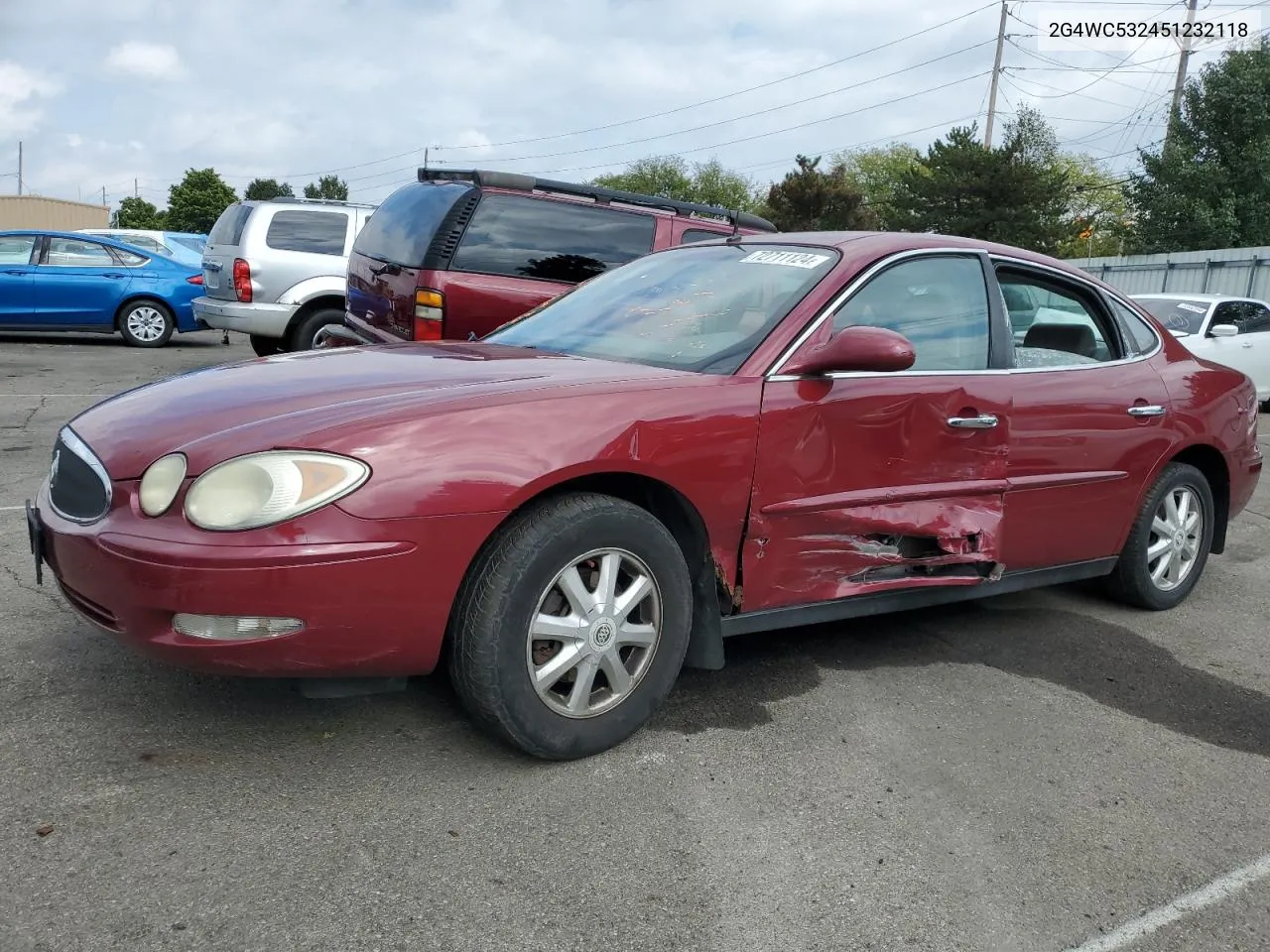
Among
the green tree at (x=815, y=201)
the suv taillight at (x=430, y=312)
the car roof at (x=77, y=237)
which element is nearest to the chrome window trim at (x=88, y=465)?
the suv taillight at (x=430, y=312)

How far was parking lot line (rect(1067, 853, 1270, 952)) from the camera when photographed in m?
2.34

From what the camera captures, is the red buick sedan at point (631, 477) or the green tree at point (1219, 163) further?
the green tree at point (1219, 163)

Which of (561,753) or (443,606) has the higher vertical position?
(443,606)

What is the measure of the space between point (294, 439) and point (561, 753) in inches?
43.2

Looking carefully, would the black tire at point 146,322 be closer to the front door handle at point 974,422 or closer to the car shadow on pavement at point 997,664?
the car shadow on pavement at point 997,664

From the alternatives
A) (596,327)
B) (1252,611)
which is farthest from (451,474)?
(1252,611)

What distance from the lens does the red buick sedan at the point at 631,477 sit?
8.54 feet

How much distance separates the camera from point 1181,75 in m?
30.8

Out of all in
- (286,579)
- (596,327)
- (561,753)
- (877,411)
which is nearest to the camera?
(286,579)

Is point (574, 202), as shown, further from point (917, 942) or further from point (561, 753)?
point (917, 942)

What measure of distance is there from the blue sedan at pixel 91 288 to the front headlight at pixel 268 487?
12749 millimetres

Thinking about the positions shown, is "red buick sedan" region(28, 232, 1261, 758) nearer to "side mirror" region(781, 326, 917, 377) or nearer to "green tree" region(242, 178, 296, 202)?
"side mirror" region(781, 326, 917, 377)

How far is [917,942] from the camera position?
2301 millimetres

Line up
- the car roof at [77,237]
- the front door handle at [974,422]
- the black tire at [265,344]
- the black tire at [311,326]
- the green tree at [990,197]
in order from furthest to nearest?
the green tree at [990,197]
the car roof at [77,237]
the black tire at [265,344]
the black tire at [311,326]
the front door handle at [974,422]
